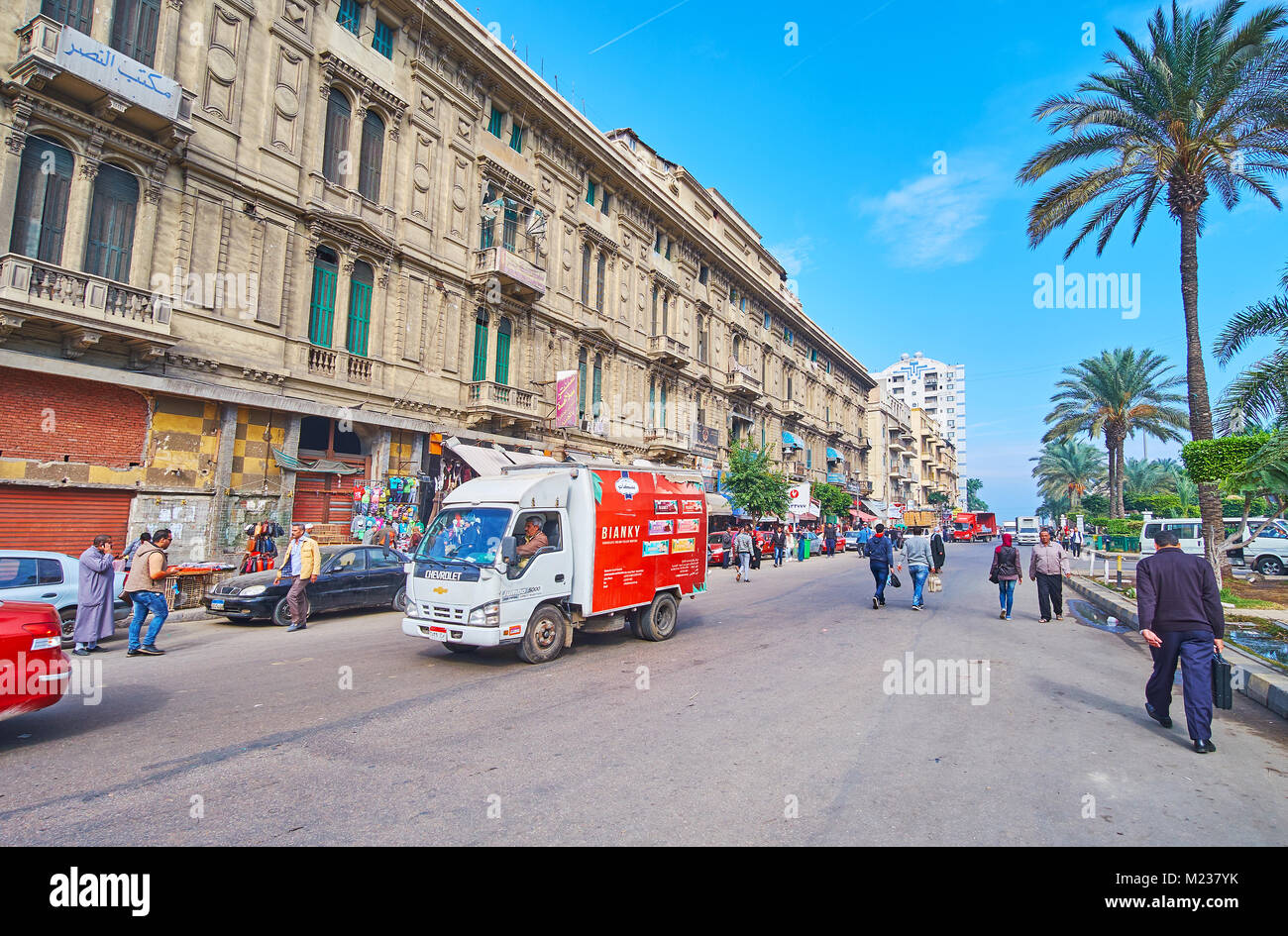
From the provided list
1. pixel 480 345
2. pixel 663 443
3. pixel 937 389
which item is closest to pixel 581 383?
pixel 480 345

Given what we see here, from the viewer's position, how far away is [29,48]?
12367mm

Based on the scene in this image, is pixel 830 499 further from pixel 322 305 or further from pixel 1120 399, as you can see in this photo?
pixel 322 305

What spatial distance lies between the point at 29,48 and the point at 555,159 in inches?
664

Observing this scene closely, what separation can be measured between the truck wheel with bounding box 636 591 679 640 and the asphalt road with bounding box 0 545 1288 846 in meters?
1.38

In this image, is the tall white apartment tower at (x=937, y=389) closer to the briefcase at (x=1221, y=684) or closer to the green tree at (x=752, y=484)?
the green tree at (x=752, y=484)

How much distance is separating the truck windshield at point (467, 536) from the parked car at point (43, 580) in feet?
15.9

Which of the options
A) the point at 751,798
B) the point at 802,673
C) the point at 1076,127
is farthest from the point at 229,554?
the point at 1076,127

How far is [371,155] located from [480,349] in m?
6.62

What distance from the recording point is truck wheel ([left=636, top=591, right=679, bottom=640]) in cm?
1064

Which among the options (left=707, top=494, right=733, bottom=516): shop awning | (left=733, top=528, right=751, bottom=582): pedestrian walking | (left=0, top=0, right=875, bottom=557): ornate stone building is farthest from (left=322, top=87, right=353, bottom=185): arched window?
(left=707, top=494, right=733, bottom=516): shop awning

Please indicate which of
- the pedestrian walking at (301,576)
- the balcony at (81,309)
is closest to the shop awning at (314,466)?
the balcony at (81,309)

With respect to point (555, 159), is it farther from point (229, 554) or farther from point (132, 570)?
point (132, 570)

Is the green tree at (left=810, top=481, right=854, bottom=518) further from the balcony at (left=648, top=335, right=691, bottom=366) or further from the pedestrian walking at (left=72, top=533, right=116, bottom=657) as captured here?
the pedestrian walking at (left=72, top=533, right=116, bottom=657)

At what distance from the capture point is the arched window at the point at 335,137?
18.4 m
